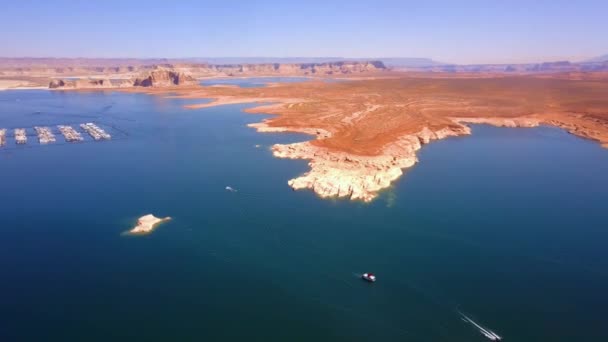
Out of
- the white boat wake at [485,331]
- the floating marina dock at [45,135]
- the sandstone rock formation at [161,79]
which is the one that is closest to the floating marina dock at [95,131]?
the floating marina dock at [45,135]

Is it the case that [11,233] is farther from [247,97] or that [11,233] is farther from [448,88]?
[448,88]

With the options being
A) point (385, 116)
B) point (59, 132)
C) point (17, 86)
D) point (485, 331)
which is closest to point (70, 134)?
point (59, 132)

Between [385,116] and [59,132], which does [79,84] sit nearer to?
[59,132]

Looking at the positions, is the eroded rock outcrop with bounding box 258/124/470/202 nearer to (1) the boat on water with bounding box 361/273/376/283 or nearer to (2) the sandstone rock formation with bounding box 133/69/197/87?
(1) the boat on water with bounding box 361/273/376/283

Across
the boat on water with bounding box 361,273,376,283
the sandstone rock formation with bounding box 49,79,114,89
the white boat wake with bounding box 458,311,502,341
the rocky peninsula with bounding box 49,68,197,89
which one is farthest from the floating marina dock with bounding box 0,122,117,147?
the sandstone rock formation with bounding box 49,79,114,89

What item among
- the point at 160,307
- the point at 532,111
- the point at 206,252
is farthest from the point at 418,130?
the point at 160,307

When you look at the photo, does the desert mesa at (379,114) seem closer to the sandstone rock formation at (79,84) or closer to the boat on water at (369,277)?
the sandstone rock formation at (79,84)
